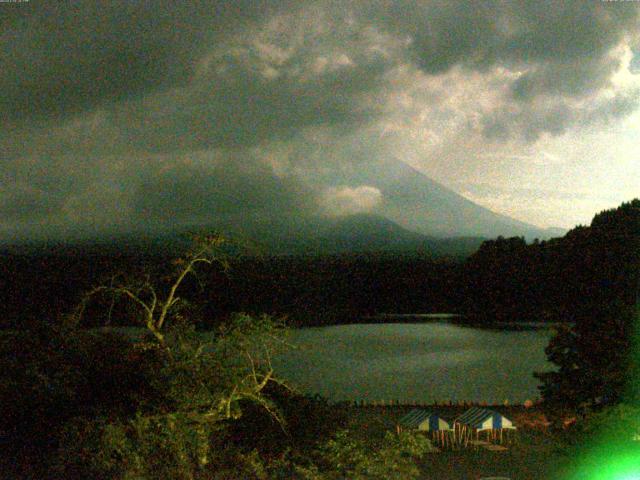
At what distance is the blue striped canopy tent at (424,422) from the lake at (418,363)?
8.64 meters

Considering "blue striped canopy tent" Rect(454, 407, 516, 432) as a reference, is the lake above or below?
below

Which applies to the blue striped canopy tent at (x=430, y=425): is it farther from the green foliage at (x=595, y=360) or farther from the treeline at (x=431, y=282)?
the treeline at (x=431, y=282)

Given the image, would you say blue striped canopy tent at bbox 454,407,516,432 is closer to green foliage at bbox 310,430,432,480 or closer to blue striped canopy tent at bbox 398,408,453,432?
blue striped canopy tent at bbox 398,408,453,432

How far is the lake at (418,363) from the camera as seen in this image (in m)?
32.6

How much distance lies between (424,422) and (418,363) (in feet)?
78.7

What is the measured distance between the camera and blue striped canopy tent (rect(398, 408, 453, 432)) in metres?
16.2

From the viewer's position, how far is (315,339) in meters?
48.3

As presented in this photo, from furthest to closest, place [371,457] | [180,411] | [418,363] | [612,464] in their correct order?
1. [418,363]
2. [612,464]
3. [371,457]
4. [180,411]

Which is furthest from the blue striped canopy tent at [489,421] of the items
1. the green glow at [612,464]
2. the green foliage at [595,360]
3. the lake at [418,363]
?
the lake at [418,363]

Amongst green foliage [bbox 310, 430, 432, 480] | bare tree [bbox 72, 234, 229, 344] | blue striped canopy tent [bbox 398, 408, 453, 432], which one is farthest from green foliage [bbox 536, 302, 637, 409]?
bare tree [bbox 72, 234, 229, 344]

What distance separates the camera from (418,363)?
131ft

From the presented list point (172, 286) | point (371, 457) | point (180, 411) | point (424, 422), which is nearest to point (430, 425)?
point (424, 422)

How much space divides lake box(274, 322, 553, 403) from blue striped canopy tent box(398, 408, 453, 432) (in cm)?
864

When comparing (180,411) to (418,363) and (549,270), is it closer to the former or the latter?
(418,363)
